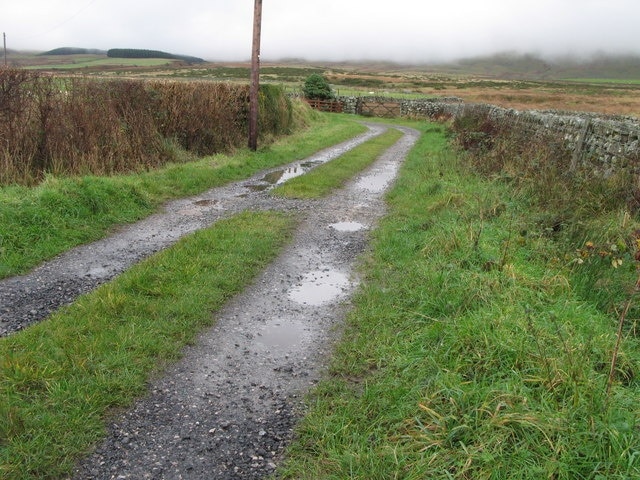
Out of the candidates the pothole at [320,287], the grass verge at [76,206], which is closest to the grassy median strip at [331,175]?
the grass verge at [76,206]

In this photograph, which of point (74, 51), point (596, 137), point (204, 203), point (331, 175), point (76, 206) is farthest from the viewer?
point (74, 51)

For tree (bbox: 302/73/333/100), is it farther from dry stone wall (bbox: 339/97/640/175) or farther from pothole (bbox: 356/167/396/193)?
dry stone wall (bbox: 339/97/640/175)

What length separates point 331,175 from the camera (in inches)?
563

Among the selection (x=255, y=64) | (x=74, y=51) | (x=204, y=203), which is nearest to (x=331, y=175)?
(x=204, y=203)

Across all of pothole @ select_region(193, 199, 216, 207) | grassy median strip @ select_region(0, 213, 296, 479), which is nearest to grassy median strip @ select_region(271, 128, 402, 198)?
pothole @ select_region(193, 199, 216, 207)

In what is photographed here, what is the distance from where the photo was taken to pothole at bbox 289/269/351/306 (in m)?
6.12

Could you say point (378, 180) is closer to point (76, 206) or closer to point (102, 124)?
point (102, 124)

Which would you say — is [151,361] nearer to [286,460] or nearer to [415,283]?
[286,460]

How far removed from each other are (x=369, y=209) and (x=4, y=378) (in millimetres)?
7919

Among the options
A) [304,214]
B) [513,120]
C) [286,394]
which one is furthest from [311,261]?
[513,120]

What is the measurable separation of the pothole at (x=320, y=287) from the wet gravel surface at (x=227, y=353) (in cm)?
1

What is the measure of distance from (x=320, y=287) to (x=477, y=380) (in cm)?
297

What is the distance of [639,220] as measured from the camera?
673 cm

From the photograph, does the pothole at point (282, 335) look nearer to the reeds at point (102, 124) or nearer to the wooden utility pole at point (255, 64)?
the reeds at point (102, 124)
